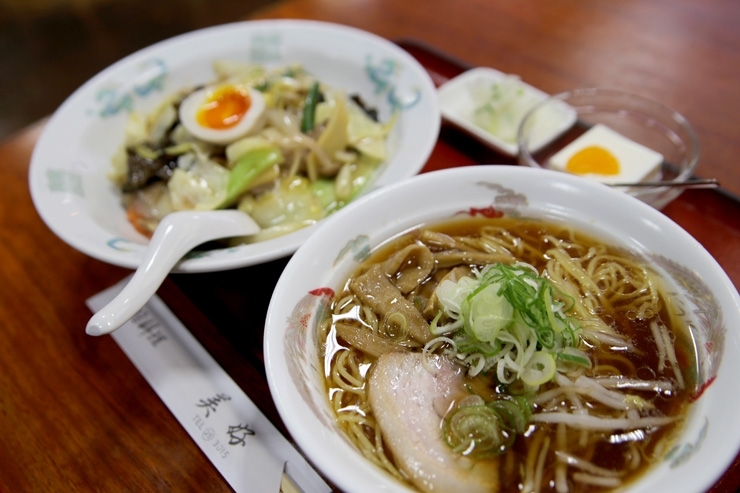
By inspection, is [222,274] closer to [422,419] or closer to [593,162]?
[422,419]

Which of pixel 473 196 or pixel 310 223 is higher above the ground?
pixel 473 196

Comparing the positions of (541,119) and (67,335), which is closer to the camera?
(67,335)

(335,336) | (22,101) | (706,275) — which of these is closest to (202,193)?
(335,336)

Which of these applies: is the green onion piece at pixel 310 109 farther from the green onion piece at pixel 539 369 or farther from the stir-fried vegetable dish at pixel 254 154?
the green onion piece at pixel 539 369

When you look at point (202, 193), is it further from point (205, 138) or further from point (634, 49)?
point (634, 49)

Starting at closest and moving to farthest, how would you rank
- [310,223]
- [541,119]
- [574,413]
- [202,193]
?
[574,413] → [310,223] → [202,193] → [541,119]

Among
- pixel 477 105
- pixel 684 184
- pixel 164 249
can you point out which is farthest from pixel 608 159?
pixel 164 249

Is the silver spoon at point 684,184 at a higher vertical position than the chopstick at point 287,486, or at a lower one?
higher

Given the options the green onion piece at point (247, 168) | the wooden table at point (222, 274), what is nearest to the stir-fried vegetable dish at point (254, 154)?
the green onion piece at point (247, 168)
